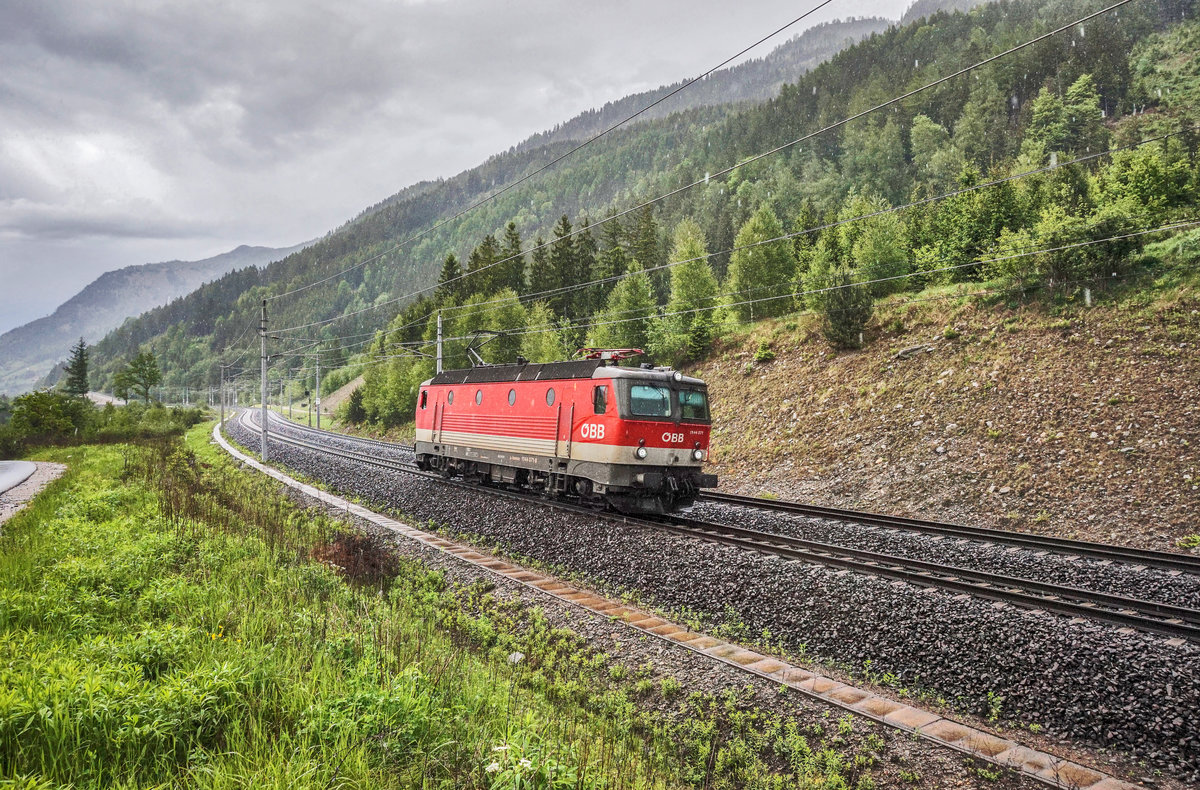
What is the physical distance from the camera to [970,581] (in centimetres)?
929

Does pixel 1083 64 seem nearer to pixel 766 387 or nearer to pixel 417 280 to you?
pixel 766 387

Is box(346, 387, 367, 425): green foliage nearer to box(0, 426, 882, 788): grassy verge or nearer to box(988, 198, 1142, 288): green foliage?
box(0, 426, 882, 788): grassy verge

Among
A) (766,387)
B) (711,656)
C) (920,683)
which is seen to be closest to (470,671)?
(711,656)

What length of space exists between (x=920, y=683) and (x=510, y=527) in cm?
906

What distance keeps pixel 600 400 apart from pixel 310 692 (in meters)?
9.87

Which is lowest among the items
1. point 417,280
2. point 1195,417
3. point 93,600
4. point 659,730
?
point 659,730

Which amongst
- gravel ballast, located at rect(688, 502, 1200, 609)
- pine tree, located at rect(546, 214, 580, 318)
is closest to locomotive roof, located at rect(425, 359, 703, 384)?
gravel ballast, located at rect(688, 502, 1200, 609)

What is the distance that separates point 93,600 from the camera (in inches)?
261

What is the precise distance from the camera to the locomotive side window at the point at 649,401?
14.0 metres

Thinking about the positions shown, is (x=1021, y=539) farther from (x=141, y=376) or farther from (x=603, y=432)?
(x=141, y=376)

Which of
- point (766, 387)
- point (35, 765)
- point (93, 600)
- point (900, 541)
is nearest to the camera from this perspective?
point (35, 765)

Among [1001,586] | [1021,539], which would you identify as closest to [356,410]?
[1021,539]

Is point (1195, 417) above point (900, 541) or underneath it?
above

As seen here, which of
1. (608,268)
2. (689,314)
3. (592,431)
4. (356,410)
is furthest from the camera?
(356,410)
